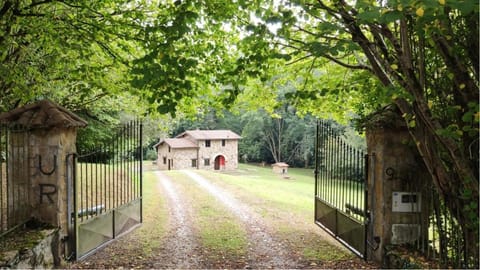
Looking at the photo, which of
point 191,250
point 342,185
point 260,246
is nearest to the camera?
point 191,250

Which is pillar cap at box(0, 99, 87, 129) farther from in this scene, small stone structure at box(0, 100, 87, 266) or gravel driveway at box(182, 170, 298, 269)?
gravel driveway at box(182, 170, 298, 269)

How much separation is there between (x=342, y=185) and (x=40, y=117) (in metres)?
5.61

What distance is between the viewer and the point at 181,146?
4038 cm

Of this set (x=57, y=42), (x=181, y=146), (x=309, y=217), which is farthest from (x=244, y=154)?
(x=57, y=42)

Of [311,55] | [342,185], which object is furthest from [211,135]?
[311,55]

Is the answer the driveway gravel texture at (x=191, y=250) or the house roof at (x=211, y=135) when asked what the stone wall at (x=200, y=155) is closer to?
the house roof at (x=211, y=135)

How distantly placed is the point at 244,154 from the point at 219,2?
4371 centimetres

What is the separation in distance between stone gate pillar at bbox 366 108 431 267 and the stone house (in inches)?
1390

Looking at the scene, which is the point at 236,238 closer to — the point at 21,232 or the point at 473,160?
the point at 21,232

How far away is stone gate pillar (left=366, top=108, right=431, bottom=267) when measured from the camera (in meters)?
5.50

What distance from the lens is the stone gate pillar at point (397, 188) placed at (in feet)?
18.0

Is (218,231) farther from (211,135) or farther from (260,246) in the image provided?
(211,135)

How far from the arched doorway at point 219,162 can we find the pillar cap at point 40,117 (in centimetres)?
3778

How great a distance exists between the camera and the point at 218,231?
8609mm
